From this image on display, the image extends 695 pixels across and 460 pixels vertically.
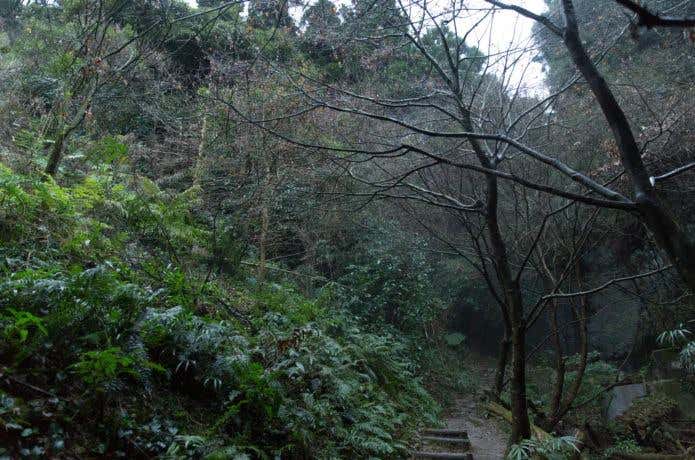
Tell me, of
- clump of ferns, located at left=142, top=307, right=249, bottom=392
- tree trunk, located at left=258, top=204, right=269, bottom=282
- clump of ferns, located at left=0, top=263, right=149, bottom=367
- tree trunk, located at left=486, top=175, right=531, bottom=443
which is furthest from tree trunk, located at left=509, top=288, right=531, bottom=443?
tree trunk, located at left=258, top=204, right=269, bottom=282

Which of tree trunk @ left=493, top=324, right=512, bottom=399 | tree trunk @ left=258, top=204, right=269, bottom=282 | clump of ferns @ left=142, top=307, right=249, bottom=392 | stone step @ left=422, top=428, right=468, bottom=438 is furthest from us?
tree trunk @ left=258, top=204, right=269, bottom=282

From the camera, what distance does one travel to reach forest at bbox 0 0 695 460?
400cm

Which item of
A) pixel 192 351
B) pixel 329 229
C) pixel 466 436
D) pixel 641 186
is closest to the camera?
pixel 641 186

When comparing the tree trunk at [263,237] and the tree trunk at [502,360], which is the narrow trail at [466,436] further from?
the tree trunk at [263,237]

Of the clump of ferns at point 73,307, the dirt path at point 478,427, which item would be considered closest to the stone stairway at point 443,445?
the dirt path at point 478,427

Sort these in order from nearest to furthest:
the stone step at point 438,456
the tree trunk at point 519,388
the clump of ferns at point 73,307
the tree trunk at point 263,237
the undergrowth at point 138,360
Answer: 1. the undergrowth at point 138,360
2. the clump of ferns at point 73,307
3. the tree trunk at point 519,388
4. the stone step at point 438,456
5. the tree trunk at point 263,237

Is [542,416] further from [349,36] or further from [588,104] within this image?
[349,36]

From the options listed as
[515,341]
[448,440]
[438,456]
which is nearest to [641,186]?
[515,341]

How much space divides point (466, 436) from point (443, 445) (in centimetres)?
73

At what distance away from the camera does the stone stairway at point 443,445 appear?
6998mm

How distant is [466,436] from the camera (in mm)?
8273

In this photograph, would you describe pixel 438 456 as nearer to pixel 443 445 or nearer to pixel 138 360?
pixel 443 445

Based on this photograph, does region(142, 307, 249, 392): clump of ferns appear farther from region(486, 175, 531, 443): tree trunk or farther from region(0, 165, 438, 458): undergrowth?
region(486, 175, 531, 443): tree trunk

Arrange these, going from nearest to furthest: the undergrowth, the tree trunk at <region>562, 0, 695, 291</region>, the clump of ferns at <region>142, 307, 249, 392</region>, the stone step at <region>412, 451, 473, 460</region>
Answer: the tree trunk at <region>562, 0, 695, 291</region> < the undergrowth < the clump of ferns at <region>142, 307, 249, 392</region> < the stone step at <region>412, 451, 473, 460</region>
